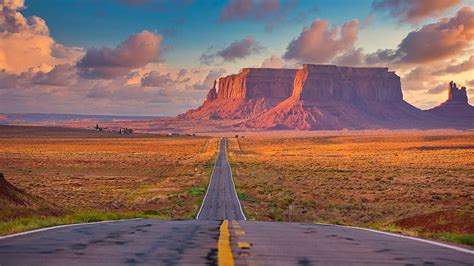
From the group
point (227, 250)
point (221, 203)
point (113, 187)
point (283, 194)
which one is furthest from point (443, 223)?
point (113, 187)

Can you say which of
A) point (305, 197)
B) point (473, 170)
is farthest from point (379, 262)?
point (473, 170)

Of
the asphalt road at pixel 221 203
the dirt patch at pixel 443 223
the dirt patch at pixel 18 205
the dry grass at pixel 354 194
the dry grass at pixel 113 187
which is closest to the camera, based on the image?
the dirt patch at pixel 443 223

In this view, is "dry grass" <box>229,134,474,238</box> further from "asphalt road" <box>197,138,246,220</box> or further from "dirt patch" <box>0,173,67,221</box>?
"dirt patch" <box>0,173,67,221</box>

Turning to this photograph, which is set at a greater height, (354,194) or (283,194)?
(354,194)

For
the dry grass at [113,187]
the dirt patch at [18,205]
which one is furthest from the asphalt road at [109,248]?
the dry grass at [113,187]

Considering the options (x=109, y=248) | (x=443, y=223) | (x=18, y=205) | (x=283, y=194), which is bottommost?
(x=283, y=194)

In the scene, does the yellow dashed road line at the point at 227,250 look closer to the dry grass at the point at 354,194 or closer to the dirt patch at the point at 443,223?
the dirt patch at the point at 443,223

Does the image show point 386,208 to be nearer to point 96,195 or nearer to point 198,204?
point 198,204

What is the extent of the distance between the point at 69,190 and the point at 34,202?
68.5 feet

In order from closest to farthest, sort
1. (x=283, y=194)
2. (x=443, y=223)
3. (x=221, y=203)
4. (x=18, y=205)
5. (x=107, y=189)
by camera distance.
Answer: (x=443, y=223) → (x=18, y=205) → (x=221, y=203) → (x=283, y=194) → (x=107, y=189)

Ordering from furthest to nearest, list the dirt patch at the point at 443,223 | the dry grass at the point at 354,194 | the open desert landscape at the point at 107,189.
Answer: the open desert landscape at the point at 107,189 → the dry grass at the point at 354,194 → the dirt patch at the point at 443,223

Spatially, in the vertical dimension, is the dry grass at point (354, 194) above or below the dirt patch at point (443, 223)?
below

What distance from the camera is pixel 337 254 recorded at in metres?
6.38

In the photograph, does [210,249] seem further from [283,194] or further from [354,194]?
[354,194]
